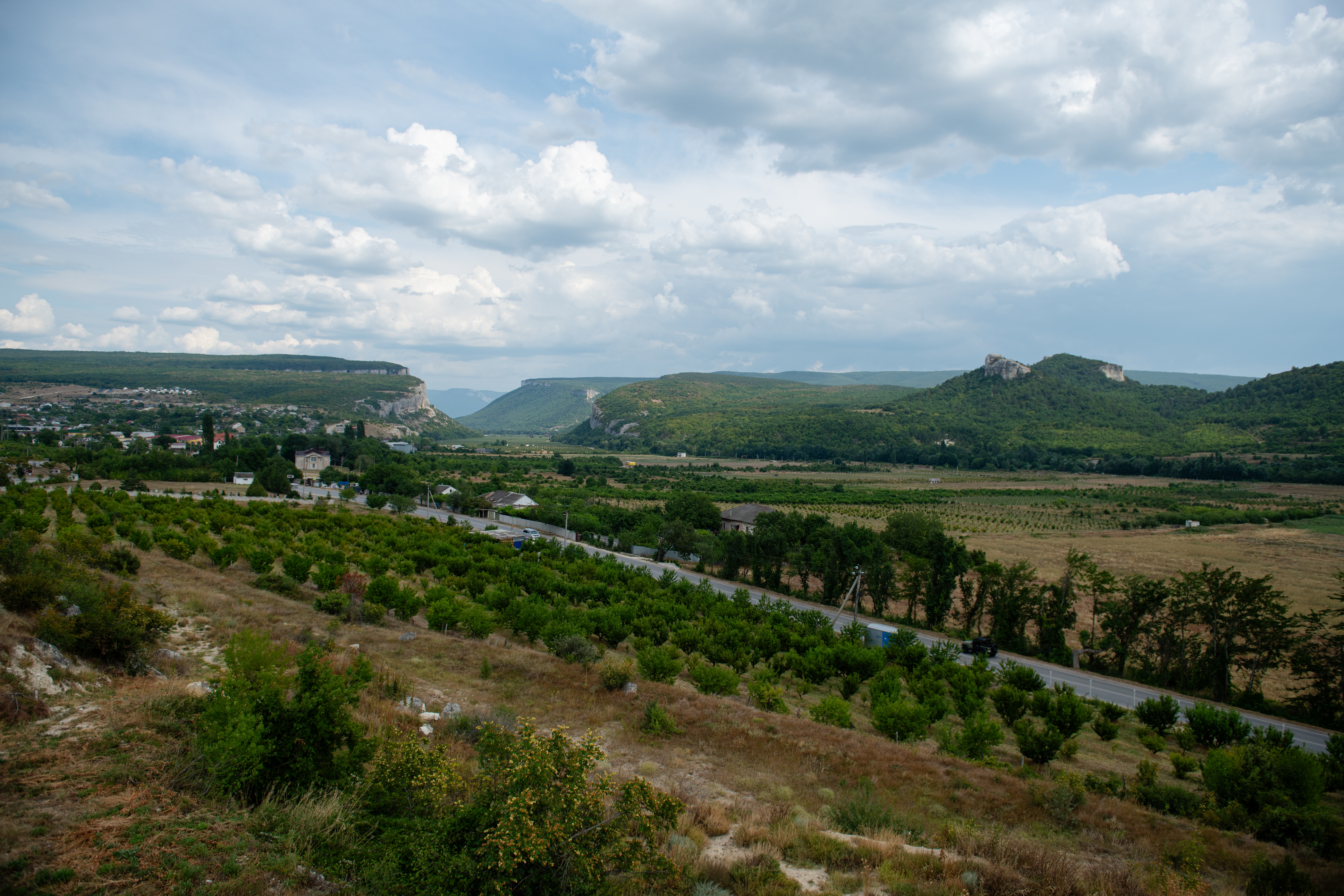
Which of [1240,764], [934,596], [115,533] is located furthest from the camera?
[934,596]

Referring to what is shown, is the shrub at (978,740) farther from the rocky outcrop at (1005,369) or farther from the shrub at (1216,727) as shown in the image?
the rocky outcrop at (1005,369)

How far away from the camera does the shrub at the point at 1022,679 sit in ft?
74.5

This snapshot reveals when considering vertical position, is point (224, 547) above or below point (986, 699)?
above

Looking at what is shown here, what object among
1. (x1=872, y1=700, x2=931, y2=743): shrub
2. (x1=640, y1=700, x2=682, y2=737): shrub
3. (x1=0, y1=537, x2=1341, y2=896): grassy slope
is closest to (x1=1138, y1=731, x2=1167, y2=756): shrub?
(x1=0, y1=537, x2=1341, y2=896): grassy slope

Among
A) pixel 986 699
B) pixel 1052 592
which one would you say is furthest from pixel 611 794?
pixel 1052 592

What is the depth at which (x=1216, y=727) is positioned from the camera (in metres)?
18.5

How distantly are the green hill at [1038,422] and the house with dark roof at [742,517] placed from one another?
92.9 m

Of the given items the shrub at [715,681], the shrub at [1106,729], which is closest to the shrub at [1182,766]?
the shrub at [1106,729]

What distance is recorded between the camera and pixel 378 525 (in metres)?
41.3

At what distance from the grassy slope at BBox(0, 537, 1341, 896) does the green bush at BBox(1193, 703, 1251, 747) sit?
2.04 meters

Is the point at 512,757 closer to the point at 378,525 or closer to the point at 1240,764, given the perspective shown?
the point at 1240,764

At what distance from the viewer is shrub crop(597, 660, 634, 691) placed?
16281 mm

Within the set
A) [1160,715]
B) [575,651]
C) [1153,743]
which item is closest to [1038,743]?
[1153,743]

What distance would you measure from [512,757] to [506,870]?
1.00m
